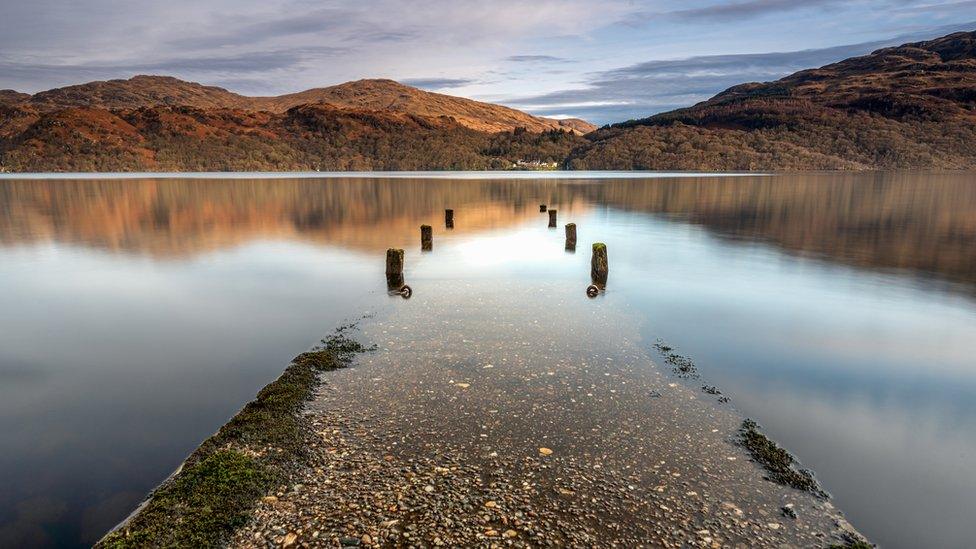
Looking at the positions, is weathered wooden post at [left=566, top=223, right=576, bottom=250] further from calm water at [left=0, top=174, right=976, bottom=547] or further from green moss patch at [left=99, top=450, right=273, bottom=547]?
green moss patch at [left=99, top=450, right=273, bottom=547]

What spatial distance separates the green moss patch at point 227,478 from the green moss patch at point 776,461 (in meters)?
7.11

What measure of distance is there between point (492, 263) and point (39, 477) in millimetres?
19227

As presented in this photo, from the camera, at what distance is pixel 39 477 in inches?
316

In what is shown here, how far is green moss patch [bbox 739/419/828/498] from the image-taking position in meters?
7.61

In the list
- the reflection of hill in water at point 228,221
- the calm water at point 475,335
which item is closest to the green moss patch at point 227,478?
the calm water at point 475,335

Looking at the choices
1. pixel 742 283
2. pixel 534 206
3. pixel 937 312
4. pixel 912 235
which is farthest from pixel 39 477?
pixel 534 206

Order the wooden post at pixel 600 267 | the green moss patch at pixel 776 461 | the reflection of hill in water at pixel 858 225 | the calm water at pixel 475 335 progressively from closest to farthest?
the green moss patch at pixel 776 461 → the calm water at pixel 475 335 → the wooden post at pixel 600 267 → the reflection of hill in water at pixel 858 225

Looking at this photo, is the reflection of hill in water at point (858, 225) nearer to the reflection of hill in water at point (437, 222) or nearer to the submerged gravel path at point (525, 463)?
the reflection of hill in water at point (437, 222)

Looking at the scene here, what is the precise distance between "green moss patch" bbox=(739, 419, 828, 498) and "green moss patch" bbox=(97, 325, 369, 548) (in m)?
7.11

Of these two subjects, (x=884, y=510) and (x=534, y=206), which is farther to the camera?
(x=534, y=206)

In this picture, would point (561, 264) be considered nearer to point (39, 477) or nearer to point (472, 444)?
point (472, 444)

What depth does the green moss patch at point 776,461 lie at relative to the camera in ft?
25.0

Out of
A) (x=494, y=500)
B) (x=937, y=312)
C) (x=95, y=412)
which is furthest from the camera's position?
(x=937, y=312)

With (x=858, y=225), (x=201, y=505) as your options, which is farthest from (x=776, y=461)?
(x=858, y=225)
